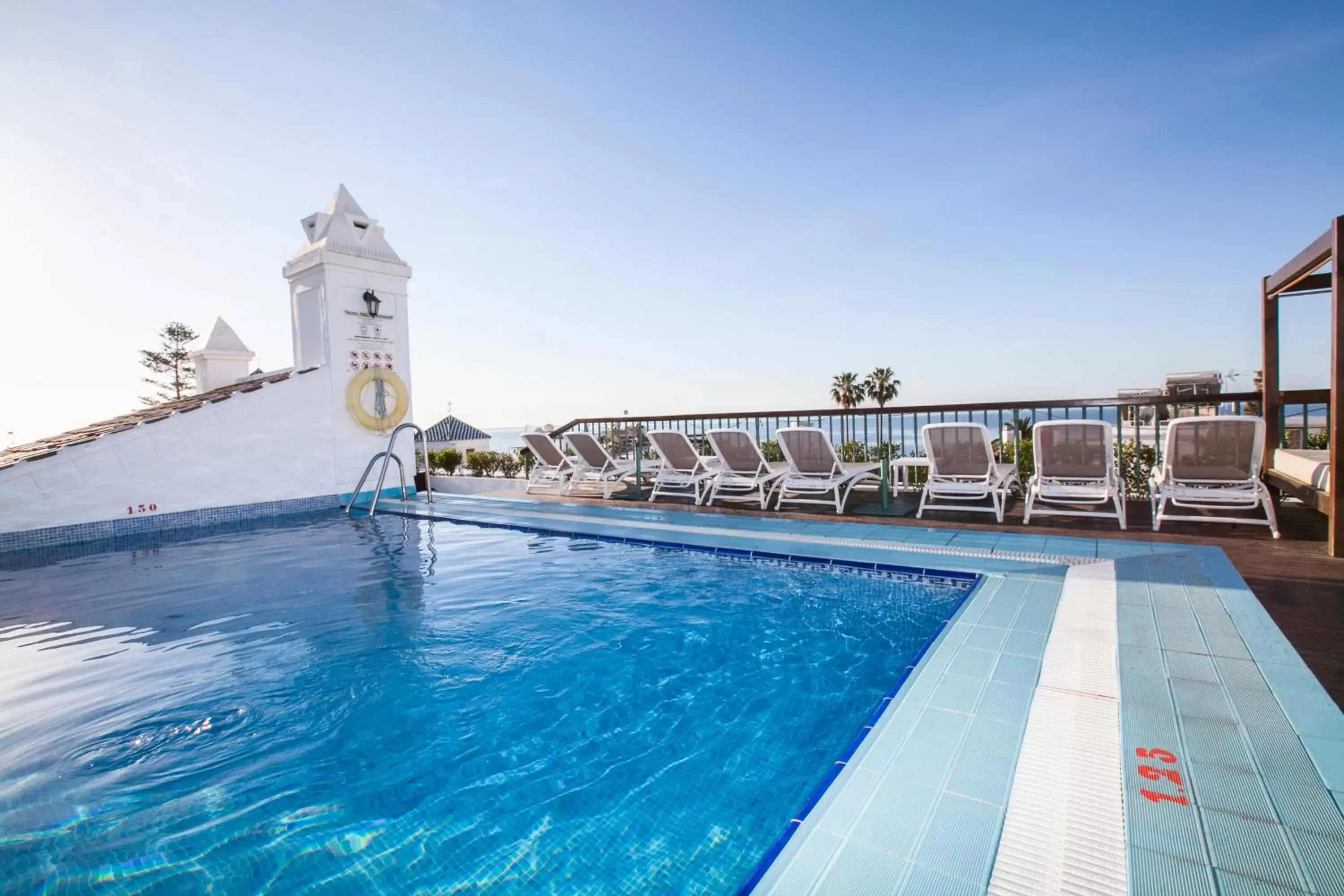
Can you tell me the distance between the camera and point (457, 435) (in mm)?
31250

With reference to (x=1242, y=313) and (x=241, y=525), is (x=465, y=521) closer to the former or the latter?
(x=241, y=525)

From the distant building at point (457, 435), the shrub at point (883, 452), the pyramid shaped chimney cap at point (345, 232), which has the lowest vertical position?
the shrub at point (883, 452)

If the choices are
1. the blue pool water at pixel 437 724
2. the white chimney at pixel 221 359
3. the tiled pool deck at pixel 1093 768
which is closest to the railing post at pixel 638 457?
the blue pool water at pixel 437 724

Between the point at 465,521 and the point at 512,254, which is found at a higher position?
the point at 512,254

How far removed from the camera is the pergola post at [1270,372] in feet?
18.6

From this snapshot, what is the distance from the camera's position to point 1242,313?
7629 millimetres

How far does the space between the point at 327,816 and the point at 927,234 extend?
19.5 m

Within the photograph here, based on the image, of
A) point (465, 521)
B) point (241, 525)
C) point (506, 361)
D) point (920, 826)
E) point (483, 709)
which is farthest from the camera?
point (506, 361)

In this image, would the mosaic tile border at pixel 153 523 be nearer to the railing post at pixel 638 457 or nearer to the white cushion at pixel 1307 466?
the railing post at pixel 638 457

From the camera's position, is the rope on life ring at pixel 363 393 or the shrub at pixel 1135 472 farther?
the rope on life ring at pixel 363 393

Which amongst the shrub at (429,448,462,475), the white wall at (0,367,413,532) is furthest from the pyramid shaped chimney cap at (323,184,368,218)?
the shrub at (429,448,462,475)

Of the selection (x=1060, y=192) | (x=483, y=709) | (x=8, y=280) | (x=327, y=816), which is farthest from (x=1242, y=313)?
(x=8, y=280)

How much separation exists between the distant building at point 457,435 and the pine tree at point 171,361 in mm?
10762

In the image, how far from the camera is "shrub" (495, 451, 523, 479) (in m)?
15.7
